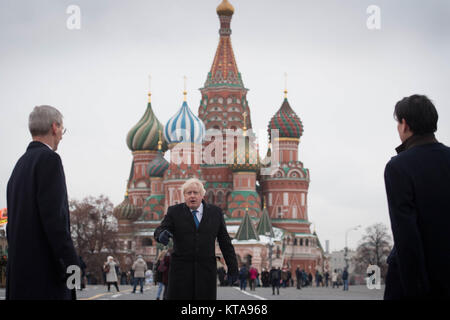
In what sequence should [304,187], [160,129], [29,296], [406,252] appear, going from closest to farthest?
1. [406,252]
2. [29,296]
3. [304,187]
4. [160,129]

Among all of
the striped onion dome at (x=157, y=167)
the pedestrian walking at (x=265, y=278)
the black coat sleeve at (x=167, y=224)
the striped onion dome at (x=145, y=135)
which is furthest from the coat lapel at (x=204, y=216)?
the striped onion dome at (x=145, y=135)

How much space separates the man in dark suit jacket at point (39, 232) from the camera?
5.33 meters

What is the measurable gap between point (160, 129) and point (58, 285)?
8731 centimetres

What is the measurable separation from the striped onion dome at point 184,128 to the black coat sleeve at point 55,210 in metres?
72.9

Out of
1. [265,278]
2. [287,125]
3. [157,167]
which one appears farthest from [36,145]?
[287,125]

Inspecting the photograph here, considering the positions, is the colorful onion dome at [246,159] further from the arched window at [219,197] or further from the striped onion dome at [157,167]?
the striped onion dome at [157,167]

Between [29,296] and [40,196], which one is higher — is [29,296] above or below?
below

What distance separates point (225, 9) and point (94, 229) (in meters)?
27.3

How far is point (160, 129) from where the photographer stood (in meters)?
92.4

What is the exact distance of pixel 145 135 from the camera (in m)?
92.1

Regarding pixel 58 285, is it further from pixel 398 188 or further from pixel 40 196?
pixel 398 188

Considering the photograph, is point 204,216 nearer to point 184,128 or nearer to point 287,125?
point 184,128

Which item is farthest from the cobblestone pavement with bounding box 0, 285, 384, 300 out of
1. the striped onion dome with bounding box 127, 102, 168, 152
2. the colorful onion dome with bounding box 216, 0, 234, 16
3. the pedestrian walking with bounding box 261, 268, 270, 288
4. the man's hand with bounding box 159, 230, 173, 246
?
the striped onion dome with bounding box 127, 102, 168, 152

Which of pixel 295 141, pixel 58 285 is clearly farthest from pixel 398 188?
pixel 295 141
